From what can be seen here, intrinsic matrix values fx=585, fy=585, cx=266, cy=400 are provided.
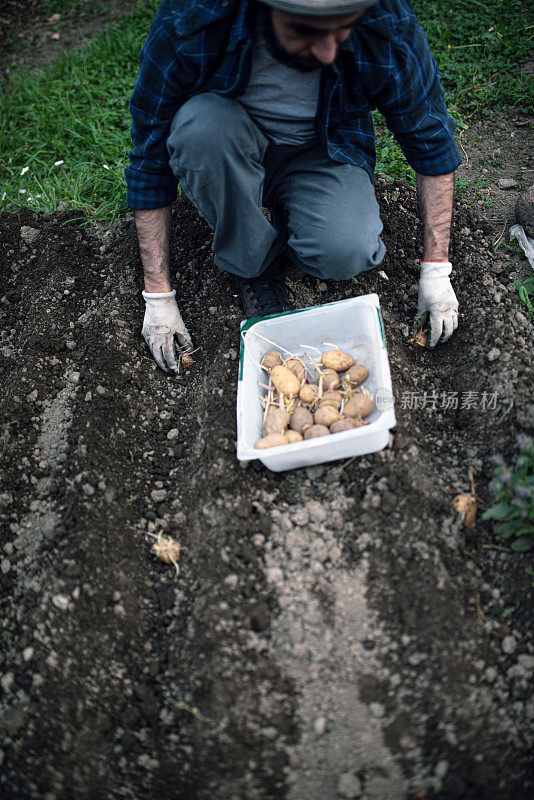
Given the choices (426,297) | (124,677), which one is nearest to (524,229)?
(426,297)

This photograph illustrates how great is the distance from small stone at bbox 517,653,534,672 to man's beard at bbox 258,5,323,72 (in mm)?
1685

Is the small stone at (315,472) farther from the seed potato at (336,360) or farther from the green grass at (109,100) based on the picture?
the green grass at (109,100)

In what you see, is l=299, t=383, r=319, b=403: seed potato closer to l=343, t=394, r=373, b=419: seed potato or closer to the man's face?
l=343, t=394, r=373, b=419: seed potato

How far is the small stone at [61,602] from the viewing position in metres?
1.66

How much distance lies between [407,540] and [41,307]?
1.77 m

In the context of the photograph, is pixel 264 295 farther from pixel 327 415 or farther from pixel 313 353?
pixel 327 415

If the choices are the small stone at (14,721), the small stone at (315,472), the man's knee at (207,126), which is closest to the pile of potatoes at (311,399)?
the small stone at (315,472)

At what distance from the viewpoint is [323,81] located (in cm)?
176

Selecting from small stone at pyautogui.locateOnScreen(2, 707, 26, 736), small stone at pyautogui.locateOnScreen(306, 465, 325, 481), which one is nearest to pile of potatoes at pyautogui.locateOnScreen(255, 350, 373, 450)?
Result: small stone at pyautogui.locateOnScreen(306, 465, 325, 481)

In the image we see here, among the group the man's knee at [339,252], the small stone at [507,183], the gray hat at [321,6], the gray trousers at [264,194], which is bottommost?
the small stone at [507,183]

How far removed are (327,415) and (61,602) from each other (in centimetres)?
95

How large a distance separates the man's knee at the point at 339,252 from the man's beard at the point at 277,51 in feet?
1.71

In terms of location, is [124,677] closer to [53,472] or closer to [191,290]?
[53,472]

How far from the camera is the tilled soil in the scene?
146cm
